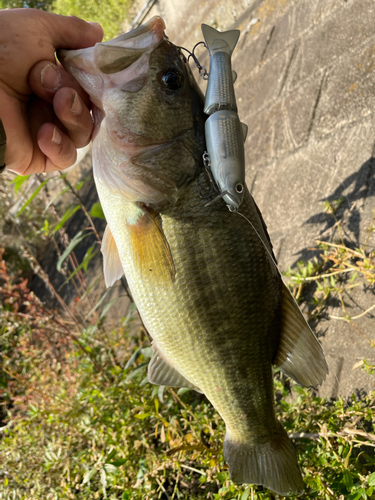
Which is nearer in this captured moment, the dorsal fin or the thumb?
the thumb

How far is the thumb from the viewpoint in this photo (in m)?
1.40

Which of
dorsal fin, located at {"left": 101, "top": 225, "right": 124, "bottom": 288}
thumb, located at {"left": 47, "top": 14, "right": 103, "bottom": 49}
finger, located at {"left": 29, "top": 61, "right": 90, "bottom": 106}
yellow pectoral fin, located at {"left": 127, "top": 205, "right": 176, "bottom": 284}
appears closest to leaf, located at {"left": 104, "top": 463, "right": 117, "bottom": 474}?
dorsal fin, located at {"left": 101, "top": 225, "right": 124, "bottom": 288}

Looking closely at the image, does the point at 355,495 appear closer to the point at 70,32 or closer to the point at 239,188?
the point at 239,188

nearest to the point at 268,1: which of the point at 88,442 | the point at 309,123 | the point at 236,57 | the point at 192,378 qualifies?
the point at 236,57

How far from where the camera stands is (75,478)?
88.7 inches

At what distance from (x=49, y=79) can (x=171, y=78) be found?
Answer: 43cm

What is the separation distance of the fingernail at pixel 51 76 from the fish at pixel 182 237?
45 millimetres

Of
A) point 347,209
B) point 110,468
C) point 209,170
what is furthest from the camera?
point 347,209

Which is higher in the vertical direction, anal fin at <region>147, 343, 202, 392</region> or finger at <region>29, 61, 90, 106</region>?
finger at <region>29, 61, 90, 106</region>

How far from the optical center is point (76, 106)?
1341 millimetres

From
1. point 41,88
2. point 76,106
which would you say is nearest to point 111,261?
point 76,106

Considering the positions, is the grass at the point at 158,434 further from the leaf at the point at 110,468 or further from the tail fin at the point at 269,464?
the tail fin at the point at 269,464

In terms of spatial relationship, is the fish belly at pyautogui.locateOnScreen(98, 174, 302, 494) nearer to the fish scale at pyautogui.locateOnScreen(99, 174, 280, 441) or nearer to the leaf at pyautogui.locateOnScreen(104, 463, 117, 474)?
the fish scale at pyautogui.locateOnScreen(99, 174, 280, 441)

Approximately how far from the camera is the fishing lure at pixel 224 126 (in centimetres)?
107
